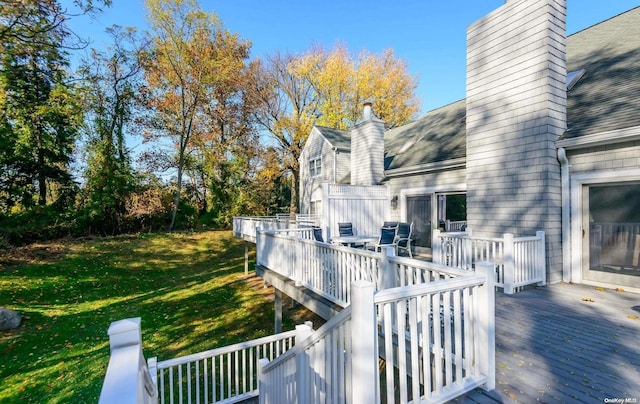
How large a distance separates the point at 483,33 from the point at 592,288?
17.3 ft

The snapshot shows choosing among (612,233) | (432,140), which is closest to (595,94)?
(612,233)

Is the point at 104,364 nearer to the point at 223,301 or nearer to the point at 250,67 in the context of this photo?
the point at 223,301

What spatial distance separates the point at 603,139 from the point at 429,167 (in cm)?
377

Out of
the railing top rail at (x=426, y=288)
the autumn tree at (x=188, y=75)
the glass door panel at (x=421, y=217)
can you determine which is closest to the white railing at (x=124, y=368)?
the railing top rail at (x=426, y=288)

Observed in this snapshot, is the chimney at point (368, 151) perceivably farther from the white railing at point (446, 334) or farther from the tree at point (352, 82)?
the tree at point (352, 82)

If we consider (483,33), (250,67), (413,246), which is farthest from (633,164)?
(250,67)

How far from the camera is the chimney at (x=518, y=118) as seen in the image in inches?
208

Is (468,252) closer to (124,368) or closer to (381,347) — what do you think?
(381,347)

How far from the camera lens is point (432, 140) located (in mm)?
10047

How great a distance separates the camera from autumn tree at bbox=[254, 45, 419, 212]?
71.8ft

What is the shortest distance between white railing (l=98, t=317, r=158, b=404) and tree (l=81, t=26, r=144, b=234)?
17062 mm

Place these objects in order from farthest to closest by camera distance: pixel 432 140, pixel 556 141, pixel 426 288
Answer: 1. pixel 432 140
2. pixel 556 141
3. pixel 426 288

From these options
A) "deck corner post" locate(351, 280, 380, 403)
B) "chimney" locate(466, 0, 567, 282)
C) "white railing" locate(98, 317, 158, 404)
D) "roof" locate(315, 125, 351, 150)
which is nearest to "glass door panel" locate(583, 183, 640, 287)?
"chimney" locate(466, 0, 567, 282)

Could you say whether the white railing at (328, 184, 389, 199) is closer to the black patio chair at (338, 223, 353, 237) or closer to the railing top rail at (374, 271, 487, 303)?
the black patio chair at (338, 223, 353, 237)
